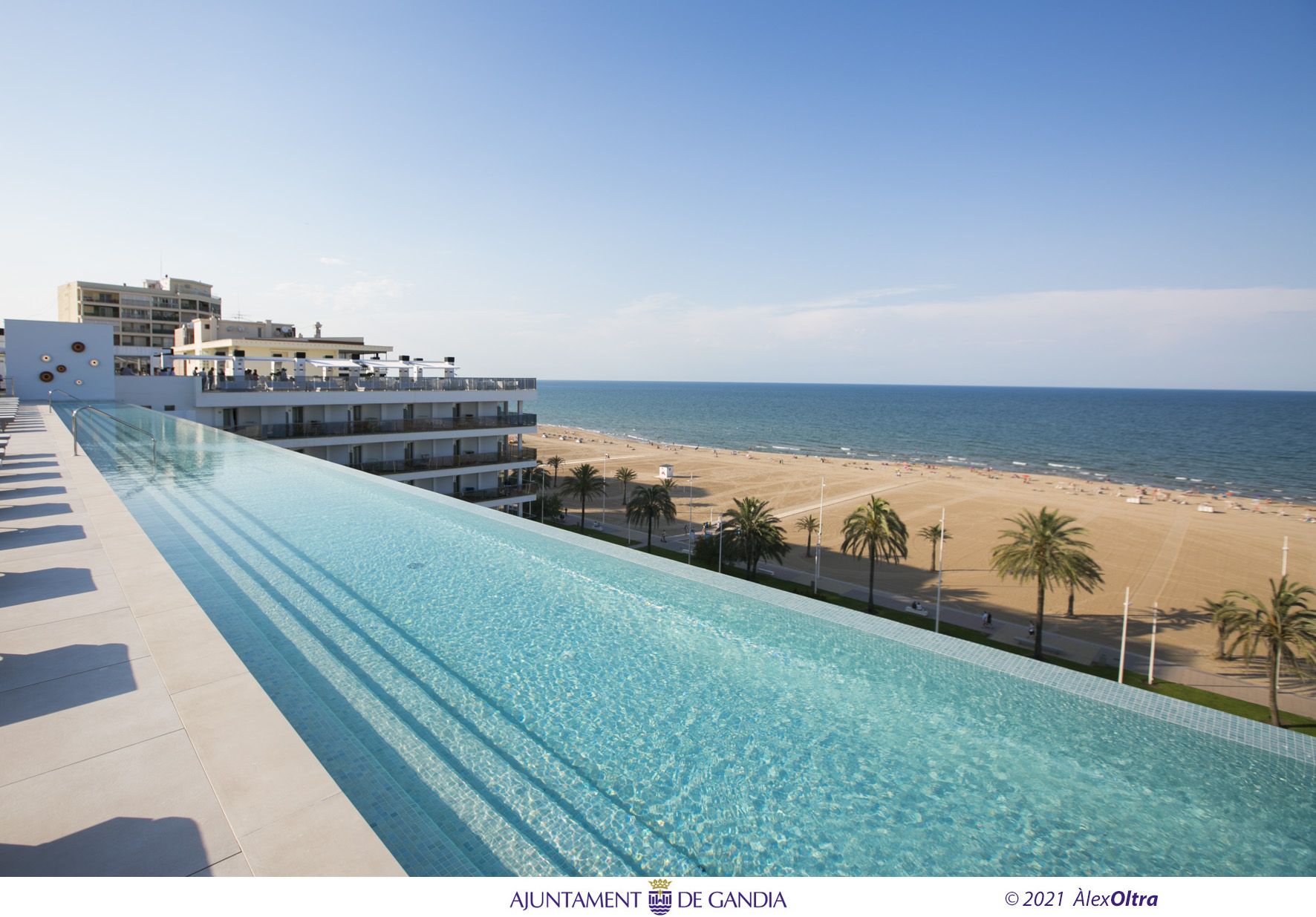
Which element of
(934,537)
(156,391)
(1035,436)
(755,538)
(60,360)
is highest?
(60,360)

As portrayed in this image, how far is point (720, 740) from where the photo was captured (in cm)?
593

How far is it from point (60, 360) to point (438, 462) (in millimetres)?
18235

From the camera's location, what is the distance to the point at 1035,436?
10825cm

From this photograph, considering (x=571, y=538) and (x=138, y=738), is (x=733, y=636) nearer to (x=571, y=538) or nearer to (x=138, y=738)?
(x=571, y=538)

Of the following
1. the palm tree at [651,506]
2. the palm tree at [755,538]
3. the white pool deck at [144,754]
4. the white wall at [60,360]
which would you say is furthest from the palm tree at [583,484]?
the white pool deck at [144,754]

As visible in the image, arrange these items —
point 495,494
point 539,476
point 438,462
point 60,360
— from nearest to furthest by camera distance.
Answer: point 438,462, point 60,360, point 495,494, point 539,476

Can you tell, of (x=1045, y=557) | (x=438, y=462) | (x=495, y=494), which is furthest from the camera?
(x=495, y=494)

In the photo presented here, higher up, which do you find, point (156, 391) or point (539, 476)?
point (156, 391)

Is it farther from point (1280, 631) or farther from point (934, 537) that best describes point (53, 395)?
point (1280, 631)
